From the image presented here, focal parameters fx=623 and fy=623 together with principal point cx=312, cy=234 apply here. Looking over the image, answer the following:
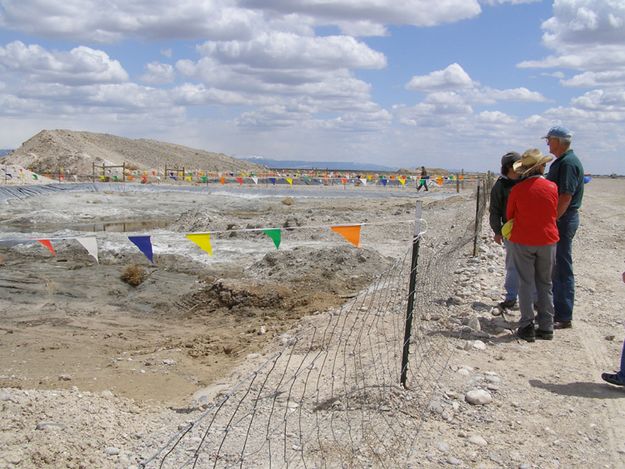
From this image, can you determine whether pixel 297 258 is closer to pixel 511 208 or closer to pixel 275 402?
pixel 511 208

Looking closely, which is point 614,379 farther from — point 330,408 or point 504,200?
point 504,200

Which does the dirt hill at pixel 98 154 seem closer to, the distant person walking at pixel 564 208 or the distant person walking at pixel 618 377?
the distant person walking at pixel 564 208

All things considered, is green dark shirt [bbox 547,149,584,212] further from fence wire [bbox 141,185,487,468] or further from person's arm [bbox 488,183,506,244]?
fence wire [bbox 141,185,487,468]

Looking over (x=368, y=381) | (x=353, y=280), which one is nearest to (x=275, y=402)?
(x=368, y=381)

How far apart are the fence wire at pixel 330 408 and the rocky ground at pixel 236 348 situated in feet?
0.56

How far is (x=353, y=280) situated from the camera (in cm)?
1273

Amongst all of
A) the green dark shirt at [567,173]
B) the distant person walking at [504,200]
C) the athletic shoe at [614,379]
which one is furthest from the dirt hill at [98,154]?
the athletic shoe at [614,379]

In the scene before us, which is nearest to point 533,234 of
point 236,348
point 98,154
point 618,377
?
point 618,377

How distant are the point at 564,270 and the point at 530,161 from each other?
1.47m

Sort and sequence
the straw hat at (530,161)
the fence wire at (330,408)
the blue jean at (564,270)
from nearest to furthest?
the fence wire at (330,408) → the straw hat at (530,161) → the blue jean at (564,270)

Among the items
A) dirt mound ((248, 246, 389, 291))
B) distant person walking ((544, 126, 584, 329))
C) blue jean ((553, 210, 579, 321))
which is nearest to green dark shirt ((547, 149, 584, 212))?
distant person walking ((544, 126, 584, 329))

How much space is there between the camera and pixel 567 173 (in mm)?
6734

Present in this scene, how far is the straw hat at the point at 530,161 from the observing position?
6508 mm

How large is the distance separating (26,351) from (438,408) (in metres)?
6.38
